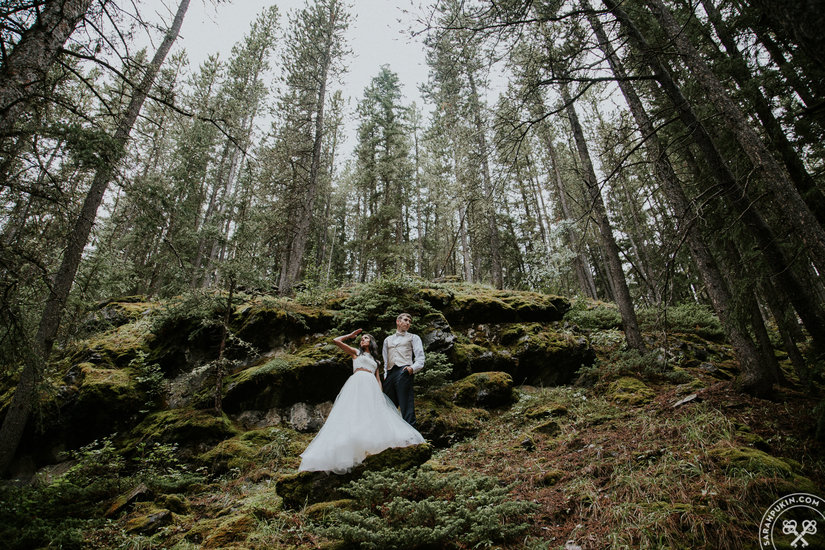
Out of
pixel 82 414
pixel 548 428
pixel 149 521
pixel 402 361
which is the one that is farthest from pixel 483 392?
pixel 82 414

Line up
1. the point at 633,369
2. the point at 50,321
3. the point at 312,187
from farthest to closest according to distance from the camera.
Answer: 1. the point at 312,187
2. the point at 633,369
3. the point at 50,321

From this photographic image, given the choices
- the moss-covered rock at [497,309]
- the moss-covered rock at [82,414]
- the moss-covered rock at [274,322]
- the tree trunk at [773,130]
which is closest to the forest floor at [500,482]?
the moss-covered rock at [82,414]

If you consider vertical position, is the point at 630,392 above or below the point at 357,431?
above

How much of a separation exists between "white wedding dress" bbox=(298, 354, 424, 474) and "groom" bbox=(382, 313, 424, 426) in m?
0.60

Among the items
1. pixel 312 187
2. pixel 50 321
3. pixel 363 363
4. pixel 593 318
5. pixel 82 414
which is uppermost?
pixel 312 187

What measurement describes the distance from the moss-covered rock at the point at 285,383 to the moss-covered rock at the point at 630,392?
19.5 feet

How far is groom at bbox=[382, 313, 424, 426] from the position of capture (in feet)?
18.4

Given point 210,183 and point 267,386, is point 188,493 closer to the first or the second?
point 267,386

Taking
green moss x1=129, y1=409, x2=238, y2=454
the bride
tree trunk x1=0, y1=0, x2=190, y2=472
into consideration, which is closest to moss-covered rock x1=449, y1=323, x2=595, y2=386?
the bride

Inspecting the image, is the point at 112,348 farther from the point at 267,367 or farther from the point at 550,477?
the point at 550,477

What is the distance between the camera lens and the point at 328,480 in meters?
4.09

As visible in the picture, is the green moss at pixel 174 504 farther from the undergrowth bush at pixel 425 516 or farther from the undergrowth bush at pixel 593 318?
the undergrowth bush at pixel 593 318

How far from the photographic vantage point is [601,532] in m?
2.79

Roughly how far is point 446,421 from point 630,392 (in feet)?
13.1
